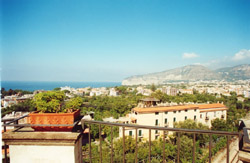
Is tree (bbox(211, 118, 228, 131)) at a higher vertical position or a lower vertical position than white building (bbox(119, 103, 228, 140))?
lower

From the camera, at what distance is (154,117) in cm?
2084

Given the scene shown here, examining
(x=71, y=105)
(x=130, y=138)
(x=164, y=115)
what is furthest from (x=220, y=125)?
Answer: (x=71, y=105)

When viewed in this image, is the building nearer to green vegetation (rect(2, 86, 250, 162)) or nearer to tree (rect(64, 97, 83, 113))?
green vegetation (rect(2, 86, 250, 162))

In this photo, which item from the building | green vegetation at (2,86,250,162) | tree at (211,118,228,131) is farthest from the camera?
tree at (211,118,228,131)

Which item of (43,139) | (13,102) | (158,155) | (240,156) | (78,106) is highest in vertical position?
(78,106)

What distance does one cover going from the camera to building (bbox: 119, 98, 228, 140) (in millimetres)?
19948

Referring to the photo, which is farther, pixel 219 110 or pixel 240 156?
Result: pixel 219 110

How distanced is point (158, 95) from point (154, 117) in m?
22.3

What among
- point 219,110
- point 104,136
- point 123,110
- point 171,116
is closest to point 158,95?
point 123,110

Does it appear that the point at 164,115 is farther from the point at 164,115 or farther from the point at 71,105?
the point at 71,105

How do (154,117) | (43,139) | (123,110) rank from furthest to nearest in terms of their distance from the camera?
(123,110)
(154,117)
(43,139)

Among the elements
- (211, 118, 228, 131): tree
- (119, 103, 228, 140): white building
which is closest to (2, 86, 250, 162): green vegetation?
(211, 118, 228, 131): tree

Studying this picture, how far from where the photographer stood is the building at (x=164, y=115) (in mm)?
19948

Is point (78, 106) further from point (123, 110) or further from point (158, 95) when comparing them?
point (158, 95)
